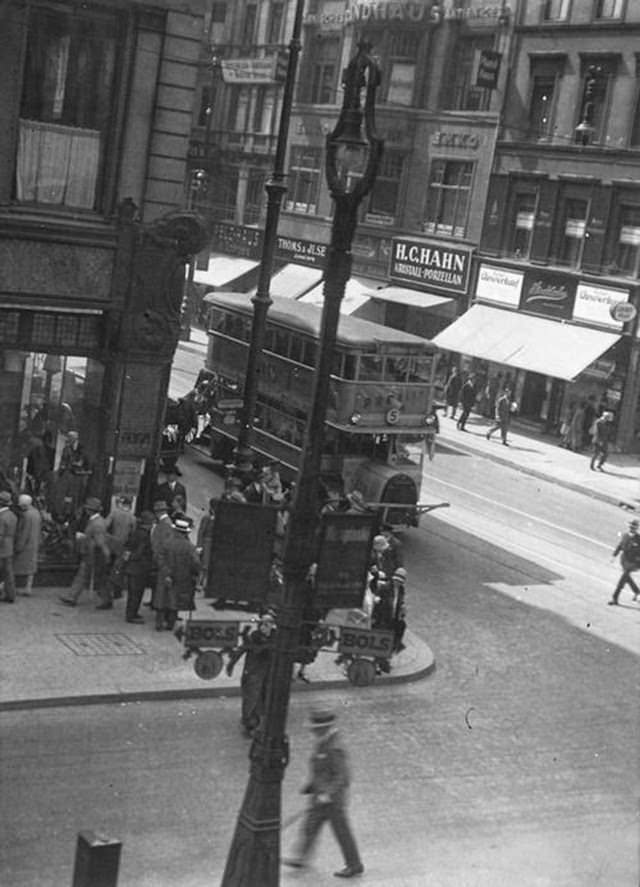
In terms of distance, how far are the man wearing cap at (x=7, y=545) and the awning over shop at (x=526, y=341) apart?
78.9 feet

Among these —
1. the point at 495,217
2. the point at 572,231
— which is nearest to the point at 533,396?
the point at 572,231

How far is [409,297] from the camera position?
48.5 metres

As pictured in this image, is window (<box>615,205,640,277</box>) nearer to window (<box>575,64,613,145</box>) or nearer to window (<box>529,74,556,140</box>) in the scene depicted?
window (<box>575,64,613,145</box>)

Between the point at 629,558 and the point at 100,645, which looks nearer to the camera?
the point at 100,645

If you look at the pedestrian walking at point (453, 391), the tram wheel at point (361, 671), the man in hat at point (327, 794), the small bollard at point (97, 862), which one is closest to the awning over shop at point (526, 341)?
the pedestrian walking at point (453, 391)

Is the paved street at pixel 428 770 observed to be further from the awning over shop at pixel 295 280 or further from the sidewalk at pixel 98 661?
the awning over shop at pixel 295 280

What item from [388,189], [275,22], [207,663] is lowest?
[207,663]

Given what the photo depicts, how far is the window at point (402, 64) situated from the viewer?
48625 millimetres

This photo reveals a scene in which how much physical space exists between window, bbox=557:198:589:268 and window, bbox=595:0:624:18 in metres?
5.53

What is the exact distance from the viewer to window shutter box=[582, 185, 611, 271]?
135 feet

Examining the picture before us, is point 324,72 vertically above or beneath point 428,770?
above

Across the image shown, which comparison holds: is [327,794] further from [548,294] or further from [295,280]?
[295,280]

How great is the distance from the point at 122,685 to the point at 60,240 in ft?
21.8

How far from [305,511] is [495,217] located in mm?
37272
